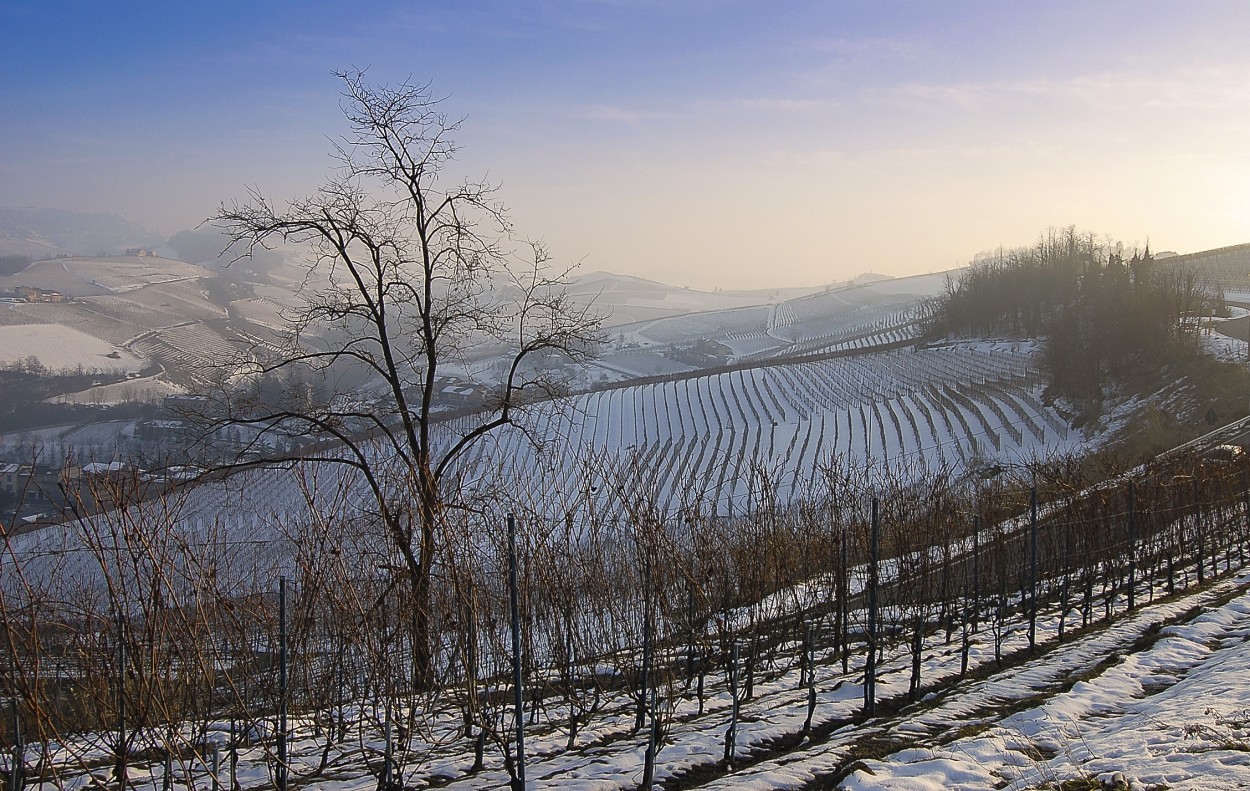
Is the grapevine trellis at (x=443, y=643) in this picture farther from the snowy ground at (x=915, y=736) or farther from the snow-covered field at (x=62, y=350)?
the snow-covered field at (x=62, y=350)

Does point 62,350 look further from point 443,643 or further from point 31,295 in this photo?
point 443,643

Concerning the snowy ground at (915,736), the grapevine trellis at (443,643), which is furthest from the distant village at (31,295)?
the snowy ground at (915,736)

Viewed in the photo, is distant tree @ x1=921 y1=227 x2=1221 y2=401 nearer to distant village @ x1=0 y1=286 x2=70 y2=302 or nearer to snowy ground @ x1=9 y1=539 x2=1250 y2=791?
snowy ground @ x1=9 y1=539 x2=1250 y2=791

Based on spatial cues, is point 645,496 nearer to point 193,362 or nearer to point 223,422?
point 223,422

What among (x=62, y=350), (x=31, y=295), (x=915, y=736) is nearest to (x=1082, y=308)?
(x=915, y=736)

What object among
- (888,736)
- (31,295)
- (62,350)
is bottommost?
(888,736)

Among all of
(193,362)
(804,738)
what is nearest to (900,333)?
(193,362)

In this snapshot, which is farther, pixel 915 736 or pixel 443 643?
pixel 443 643

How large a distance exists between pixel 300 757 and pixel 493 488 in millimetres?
2504

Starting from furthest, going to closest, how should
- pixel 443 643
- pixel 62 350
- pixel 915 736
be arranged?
pixel 62 350 → pixel 443 643 → pixel 915 736

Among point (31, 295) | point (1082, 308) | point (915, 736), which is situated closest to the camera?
point (915, 736)

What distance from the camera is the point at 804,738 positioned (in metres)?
6.43

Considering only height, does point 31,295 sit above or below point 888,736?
above

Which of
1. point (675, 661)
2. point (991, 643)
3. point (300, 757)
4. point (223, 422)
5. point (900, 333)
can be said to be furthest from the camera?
point (900, 333)
